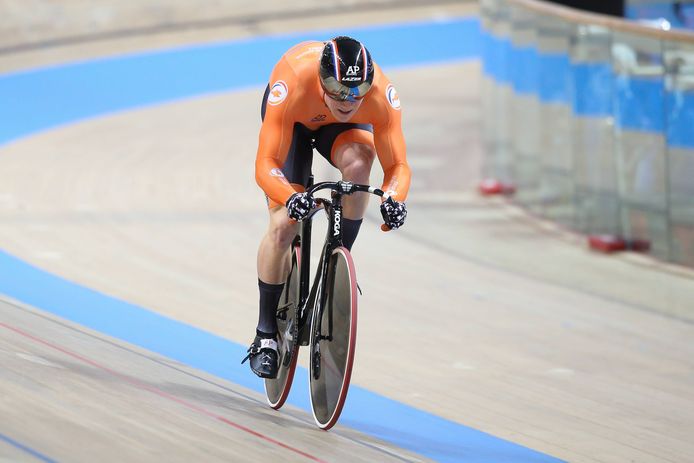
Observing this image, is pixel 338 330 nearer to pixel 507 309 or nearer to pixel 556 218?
pixel 507 309

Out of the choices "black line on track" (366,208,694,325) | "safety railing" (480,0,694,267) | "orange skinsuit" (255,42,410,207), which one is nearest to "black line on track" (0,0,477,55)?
"safety railing" (480,0,694,267)

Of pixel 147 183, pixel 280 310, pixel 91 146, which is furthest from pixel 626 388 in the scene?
pixel 91 146

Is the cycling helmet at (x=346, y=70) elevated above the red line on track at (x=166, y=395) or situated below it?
above

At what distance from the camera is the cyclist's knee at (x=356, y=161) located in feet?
13.0

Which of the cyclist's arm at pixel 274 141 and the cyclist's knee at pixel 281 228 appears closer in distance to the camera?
the cyclist's arm at pixel 274 141

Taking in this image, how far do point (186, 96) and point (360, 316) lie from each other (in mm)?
6246

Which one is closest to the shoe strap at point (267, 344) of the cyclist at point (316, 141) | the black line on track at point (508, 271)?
the cyclist at point (316, 141)

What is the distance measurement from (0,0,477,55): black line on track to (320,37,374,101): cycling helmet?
913 cm

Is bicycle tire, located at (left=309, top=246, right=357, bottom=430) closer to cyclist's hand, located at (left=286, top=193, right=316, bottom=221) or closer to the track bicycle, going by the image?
the track bicycle

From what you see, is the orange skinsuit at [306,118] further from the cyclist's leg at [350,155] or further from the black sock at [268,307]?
the black sock at [268,307]

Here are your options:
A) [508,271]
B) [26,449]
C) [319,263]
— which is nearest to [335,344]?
[319,263]

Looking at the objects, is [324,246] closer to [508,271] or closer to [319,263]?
[319,263]

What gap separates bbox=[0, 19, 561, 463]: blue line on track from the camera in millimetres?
4324

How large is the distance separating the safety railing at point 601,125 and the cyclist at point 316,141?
2987 mm
